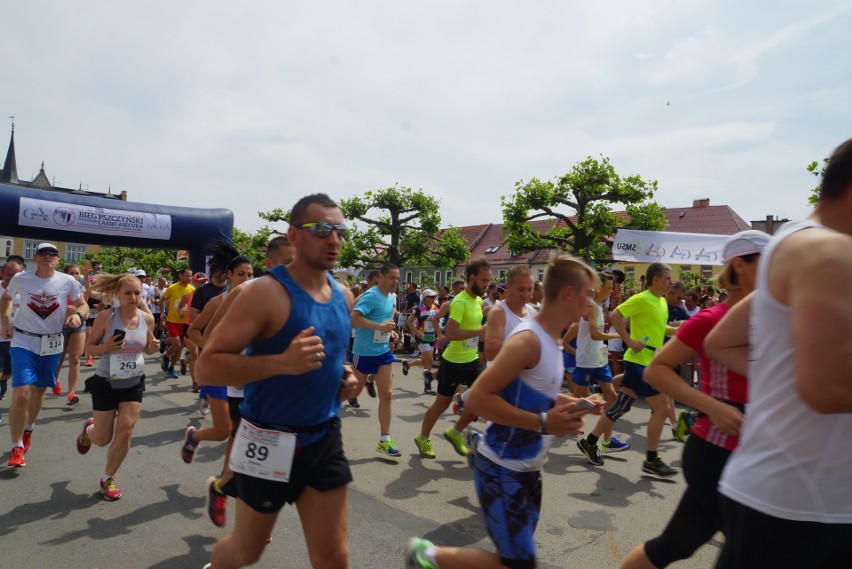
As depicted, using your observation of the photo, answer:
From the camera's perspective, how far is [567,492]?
4.94 m

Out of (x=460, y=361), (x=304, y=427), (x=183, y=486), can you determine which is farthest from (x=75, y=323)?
(x=304, y=427)

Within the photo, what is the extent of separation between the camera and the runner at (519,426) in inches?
95.1

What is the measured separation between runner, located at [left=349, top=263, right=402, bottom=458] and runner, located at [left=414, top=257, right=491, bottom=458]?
371 millimetres

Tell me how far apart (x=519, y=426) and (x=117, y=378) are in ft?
11.6

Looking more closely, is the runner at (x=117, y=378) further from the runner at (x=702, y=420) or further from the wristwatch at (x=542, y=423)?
the runner at (x=702, y=420)

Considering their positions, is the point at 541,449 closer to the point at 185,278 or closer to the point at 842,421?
the point at 842,421

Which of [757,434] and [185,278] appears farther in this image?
[185,278]

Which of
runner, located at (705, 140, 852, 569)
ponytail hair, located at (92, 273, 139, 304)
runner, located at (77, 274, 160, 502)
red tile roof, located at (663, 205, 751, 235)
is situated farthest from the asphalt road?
red tile roof, located at (663, 205, 751, 235)

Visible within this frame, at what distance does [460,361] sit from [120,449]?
3.16 metres

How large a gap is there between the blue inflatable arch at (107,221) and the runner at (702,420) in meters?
15.7

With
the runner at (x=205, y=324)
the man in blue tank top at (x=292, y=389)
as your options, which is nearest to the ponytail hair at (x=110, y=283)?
the runner at (x=205, y=324)

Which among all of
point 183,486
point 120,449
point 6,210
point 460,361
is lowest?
point 183,486

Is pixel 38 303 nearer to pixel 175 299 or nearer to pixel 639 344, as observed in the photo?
pixel 175 299

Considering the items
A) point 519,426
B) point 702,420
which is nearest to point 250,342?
point 519,426
